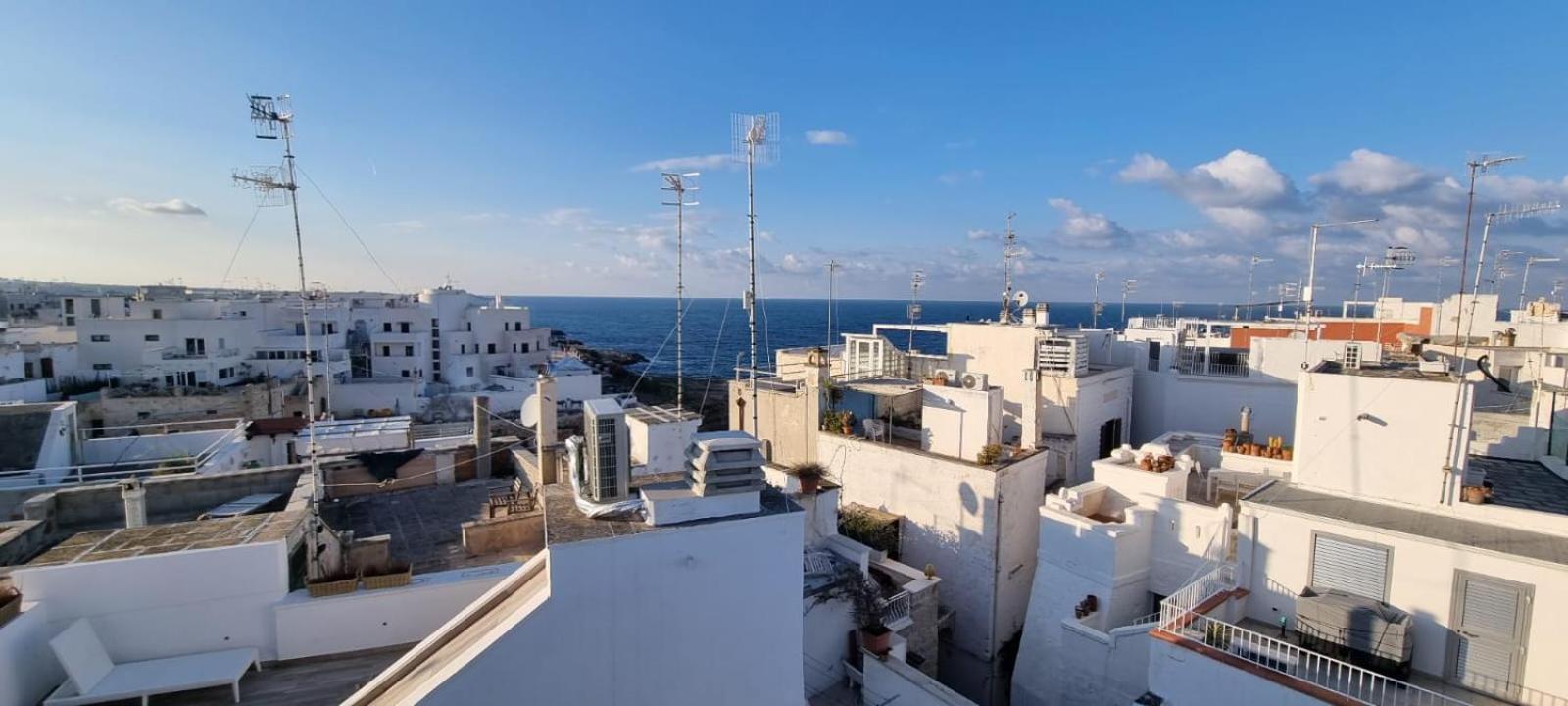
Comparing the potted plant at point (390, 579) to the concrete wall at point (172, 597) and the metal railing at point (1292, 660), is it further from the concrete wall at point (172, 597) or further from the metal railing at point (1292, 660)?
the metal railing at point (1292, 660)

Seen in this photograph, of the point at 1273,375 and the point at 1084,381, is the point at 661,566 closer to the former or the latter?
the point at 1084,381

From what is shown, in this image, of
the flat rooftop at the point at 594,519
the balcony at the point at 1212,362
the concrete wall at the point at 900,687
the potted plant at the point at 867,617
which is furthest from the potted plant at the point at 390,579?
the balcony at the point at 1212,362

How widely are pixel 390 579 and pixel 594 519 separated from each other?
3819mm

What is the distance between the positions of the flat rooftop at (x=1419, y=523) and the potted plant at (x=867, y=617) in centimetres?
619

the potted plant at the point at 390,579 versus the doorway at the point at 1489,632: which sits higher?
the potted plant at the point at 390,579

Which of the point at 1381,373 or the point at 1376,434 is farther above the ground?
the point at 1381,373

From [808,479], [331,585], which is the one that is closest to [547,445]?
[331,585]

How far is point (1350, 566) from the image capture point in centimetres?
960

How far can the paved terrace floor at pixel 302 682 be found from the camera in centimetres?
741

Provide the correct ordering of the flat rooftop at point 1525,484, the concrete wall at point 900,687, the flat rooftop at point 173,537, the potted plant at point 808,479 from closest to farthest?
the flat rooftop at point 173,537 < the flat rooftop at point 1525,484 < the concrete wall at point 900,687 < the potted plant at point 808,479

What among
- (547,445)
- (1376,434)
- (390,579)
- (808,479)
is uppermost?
(1376,434)

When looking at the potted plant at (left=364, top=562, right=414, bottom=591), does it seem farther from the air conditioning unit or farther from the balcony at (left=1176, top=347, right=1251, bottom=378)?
the balcony at (left=1176, top=347, right=1251, bottom=378)

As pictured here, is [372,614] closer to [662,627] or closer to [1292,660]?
[662,627]

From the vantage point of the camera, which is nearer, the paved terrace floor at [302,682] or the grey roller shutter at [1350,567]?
the paved terrace floor at [302,682]
